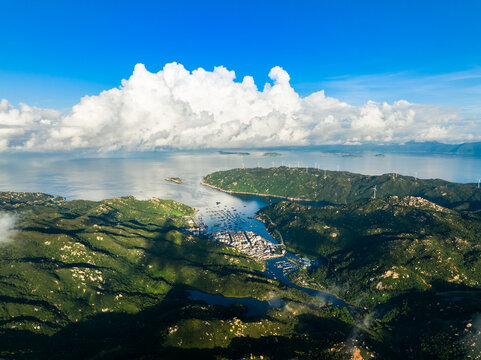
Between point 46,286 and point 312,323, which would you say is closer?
point 312,323

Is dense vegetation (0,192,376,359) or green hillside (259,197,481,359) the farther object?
green hillside (259,197,481,359)

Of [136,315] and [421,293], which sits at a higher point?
[421,293]

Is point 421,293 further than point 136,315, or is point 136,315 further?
point 421,293

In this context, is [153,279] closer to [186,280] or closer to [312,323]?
[186,280]

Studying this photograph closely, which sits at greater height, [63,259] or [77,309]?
[63,259]

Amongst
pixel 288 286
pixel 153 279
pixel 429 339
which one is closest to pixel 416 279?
pixel 429 339

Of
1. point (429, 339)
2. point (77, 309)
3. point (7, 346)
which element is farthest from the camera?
point (77, 309)

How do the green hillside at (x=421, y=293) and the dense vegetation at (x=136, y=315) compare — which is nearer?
the dense vegetation at (x=136, y=315)

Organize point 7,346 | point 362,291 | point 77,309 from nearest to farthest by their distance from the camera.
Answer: point 7,346 < point 77,309 < point 362,291
